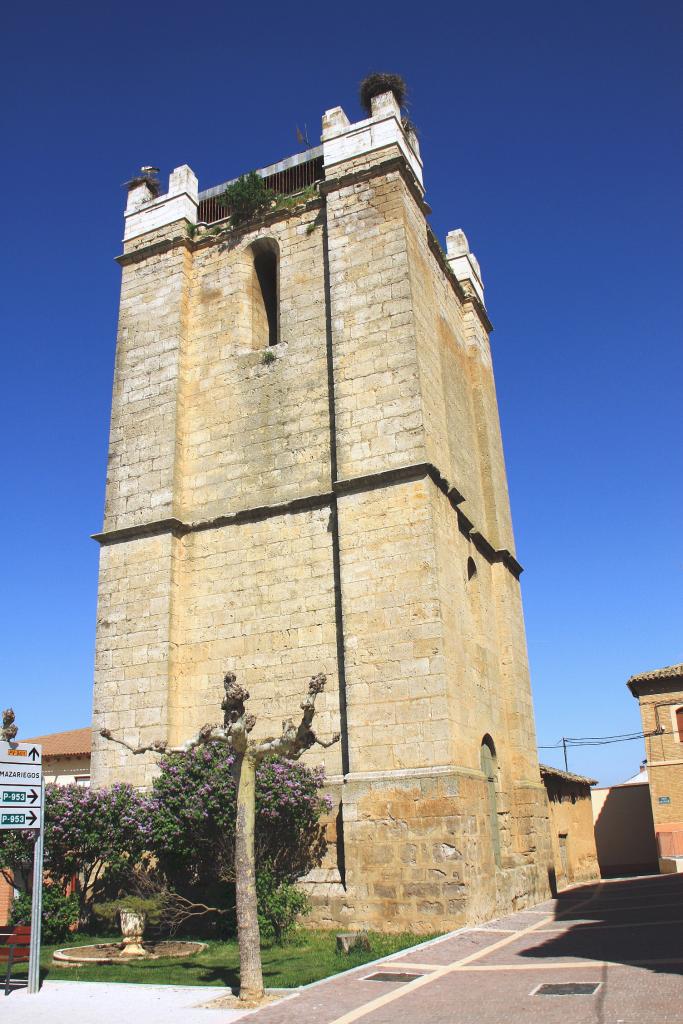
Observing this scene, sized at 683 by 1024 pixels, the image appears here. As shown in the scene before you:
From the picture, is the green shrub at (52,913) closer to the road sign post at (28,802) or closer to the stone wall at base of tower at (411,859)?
the stone wall at base of tower at (411,859)

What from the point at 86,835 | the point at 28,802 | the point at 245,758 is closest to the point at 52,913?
the point at 86,835

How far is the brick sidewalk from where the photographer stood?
5.95 m

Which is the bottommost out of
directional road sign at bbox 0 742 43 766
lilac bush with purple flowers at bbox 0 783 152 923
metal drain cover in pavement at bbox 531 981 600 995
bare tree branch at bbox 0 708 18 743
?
metal drain cover in pavement at bbox 531 981 600 995

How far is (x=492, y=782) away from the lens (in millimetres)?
12773

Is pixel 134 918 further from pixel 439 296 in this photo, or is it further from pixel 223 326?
pixel 439 296

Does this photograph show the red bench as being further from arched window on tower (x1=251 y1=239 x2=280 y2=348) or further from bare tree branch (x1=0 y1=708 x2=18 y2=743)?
arched window on tower (x1=251 y1=239 x2=280 y2=348)

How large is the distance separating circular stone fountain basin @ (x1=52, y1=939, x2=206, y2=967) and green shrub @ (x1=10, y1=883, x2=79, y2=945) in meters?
0.95

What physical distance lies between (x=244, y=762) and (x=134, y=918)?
3506mm

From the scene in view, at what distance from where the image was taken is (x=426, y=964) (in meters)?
8.04

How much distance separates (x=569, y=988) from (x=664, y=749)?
70.5 ft

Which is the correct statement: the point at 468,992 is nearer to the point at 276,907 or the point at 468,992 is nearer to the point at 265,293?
the point at 276,907

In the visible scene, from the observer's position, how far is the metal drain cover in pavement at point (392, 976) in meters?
7.42

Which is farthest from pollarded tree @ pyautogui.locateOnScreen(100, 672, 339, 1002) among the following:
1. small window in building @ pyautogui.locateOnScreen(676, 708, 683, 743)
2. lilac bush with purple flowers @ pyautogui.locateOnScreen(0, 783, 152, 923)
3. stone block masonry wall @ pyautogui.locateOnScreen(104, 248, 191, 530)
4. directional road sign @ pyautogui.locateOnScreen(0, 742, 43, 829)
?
small window in building @ pyautogui.locateOnScreen(676, 708, 683, 743)

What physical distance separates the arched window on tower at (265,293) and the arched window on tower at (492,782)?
302 inches
